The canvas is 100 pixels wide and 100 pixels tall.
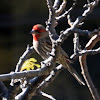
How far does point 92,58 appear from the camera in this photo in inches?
287

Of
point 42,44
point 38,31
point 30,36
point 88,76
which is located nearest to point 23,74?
point 88,76

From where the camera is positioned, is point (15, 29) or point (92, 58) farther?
point (15, 29)

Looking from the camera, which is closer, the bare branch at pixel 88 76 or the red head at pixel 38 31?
the bare branch at pixel 88 76

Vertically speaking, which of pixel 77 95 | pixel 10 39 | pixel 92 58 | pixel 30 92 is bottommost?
pixel 30 92

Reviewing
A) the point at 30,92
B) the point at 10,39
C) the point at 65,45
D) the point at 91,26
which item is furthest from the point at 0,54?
the point at 30,92

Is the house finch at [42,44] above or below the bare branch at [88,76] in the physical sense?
above

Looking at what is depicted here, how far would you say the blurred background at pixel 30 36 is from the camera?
275 inches

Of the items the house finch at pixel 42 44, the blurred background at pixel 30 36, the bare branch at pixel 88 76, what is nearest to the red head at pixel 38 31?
the house finch at pixel 42 44

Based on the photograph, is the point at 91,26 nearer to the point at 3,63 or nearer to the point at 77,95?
the point at 77,95

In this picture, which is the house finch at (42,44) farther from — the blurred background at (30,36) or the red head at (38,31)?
the blurred background at (30,36)

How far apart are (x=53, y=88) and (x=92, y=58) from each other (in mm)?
1013

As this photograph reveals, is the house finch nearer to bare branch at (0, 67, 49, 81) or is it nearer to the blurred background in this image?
bare branch at (0, 67, 49, 81)

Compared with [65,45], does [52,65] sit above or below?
below

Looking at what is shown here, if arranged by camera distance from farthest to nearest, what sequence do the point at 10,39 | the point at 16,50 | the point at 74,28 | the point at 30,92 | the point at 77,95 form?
the point at 10,39
the point at 16,50
the point at 77,95
the point at 30,92
the point at 74,28
